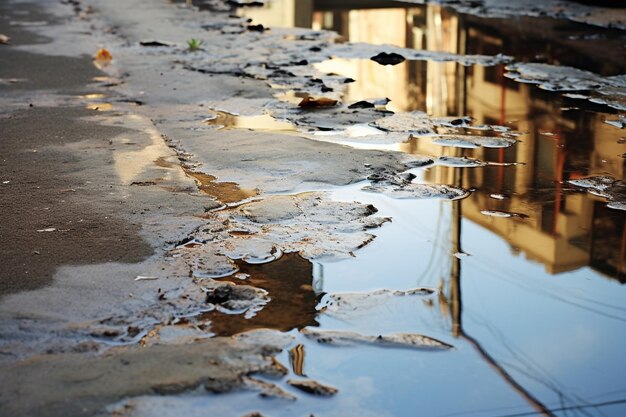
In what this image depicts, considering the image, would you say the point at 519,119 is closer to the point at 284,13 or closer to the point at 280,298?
the point at 280,298

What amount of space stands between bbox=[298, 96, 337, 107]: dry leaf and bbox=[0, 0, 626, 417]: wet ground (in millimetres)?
24

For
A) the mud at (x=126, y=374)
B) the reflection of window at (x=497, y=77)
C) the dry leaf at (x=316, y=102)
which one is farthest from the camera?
the reflection of window at (x=497, y=77)

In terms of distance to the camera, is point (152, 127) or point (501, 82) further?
point (501, 82)

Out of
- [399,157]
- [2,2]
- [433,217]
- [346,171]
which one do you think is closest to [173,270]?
[433,217]

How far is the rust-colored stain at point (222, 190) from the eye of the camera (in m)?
4.82

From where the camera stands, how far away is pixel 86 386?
2.85 m

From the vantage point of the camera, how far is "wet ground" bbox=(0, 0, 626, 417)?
2928 mm

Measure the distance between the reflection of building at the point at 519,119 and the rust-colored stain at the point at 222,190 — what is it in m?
1.05

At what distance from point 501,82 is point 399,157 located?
2831 millimetres

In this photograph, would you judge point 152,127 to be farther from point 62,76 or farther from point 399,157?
point 62,76

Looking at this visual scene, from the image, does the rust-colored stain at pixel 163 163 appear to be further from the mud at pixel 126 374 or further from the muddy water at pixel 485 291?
the mud at pixel 126 374

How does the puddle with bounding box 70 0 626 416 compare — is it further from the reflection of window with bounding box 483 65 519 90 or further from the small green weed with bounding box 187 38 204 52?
the small green weed with bounding box 187 38 204 52

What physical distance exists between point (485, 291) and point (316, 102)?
3.62 meters

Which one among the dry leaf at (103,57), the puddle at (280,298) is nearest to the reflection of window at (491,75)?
the dry leaf at (103,57)
